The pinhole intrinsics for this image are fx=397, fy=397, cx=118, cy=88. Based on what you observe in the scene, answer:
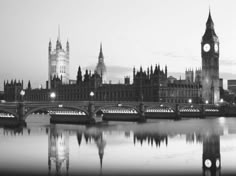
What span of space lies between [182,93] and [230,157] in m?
92.2

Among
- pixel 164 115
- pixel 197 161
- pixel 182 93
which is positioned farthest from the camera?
pixel 182 93

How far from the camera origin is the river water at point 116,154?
91.2 feet

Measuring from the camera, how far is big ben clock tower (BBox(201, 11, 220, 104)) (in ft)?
439

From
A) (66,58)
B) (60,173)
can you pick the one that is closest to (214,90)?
(66,58)

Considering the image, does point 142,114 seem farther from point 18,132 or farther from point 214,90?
point 214,90

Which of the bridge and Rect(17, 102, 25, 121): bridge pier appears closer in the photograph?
Rect(17, 102, 25, 121): bridge pier

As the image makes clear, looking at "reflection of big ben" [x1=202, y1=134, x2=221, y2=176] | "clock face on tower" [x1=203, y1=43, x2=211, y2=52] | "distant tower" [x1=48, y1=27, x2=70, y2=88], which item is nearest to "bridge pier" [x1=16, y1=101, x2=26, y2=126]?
"reflection of big ben" [x1=202, y1=134, x2=221, y2=176]

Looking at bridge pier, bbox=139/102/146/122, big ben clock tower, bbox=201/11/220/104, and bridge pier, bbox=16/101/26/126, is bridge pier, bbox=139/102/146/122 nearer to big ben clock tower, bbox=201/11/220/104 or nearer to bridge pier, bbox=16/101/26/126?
bridge pier, bbox=16/101/26/126

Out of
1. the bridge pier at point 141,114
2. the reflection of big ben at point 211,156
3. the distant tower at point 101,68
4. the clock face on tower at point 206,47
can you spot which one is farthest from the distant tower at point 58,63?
the reflection of big ben at point 211,156

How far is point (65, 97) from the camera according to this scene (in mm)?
139375

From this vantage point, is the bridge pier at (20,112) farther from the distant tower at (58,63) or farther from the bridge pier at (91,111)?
the distant tower at (58,63)

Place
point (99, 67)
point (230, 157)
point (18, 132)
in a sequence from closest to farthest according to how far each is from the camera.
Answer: point (230, 157) < point (18, 132) < point (99, 67)

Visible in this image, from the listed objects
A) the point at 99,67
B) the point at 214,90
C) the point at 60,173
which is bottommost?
the point at 60,173

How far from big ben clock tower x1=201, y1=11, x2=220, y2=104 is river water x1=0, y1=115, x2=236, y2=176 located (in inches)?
3406
